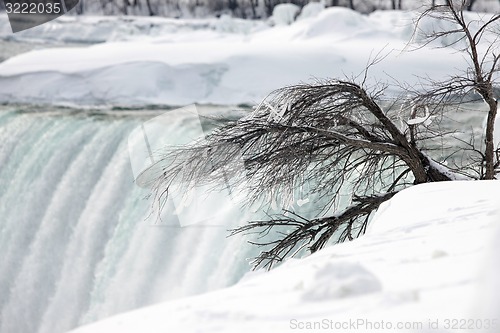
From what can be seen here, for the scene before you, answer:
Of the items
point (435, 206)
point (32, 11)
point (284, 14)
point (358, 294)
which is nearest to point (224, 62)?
point (284, 14)

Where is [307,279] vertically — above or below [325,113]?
above

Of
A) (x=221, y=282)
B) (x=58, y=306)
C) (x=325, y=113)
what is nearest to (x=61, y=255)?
(x=58, y=306)

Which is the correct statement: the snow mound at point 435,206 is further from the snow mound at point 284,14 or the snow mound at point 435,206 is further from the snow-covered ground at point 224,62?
the snow mound at point 284,14

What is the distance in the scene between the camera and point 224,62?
504 inches

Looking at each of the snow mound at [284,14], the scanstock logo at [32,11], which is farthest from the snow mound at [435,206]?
the scanstock logo at [32,11]

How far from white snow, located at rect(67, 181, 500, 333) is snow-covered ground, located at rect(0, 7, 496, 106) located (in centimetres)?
875

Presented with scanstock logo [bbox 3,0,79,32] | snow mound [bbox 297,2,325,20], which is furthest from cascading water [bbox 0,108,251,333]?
scanstock logo [bbox 3,0,79,32]

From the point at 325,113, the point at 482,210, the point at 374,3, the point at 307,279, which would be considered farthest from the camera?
the point at 374,3

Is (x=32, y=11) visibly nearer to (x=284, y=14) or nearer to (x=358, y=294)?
(x=284, y=14)

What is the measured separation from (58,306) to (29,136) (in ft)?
8.71

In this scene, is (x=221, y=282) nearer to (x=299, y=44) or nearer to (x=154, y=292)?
(x=154, y=292)

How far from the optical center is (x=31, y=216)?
25.1ft

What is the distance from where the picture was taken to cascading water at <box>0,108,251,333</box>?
6277 mm

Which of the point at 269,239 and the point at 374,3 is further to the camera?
the point at 374,3
